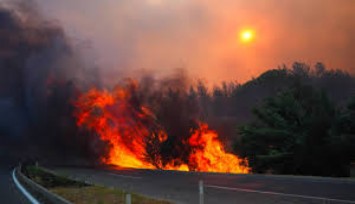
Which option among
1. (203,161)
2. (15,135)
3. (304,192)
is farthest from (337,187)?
(15,135)

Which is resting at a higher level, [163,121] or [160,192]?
[163,121]

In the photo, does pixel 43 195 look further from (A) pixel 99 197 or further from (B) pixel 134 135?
(B) pixel 134 135

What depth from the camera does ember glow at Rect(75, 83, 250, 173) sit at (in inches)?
1964

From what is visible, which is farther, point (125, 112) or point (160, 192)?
point (125, 112)

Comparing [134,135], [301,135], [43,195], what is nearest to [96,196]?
[43,195]

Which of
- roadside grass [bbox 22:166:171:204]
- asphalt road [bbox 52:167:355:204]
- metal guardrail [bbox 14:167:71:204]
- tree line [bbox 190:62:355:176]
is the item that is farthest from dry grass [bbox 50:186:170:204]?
tree line [bbox 190:62:355:176]

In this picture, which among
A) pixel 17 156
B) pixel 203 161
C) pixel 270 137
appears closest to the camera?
pixel 270 137

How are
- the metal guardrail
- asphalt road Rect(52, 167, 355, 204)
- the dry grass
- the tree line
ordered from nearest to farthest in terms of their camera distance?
asphalt road Rect(52, 167, 355, 204)
the metal guardrail
the dry grass
the tree line

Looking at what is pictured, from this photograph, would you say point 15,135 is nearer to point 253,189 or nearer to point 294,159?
point 294,159

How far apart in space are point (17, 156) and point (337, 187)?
62.9 meters

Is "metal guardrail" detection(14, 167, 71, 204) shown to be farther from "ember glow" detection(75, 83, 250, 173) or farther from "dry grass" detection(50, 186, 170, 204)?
"ember glow" detection(75, 83, 250, 173)

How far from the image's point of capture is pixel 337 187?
18281 mm

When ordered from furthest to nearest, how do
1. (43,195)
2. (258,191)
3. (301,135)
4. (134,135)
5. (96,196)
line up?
(134,135)
(301,135)
(43,195)
(96,196)
(258,191)

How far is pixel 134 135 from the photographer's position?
5266cm
